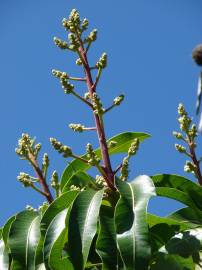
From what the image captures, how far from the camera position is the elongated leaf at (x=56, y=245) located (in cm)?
203

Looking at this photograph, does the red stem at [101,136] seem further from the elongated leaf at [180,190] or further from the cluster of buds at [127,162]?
the elongated leaf at [180,190]

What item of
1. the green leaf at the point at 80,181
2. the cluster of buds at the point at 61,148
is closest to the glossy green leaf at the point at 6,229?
the green leaf at the point at 80,181

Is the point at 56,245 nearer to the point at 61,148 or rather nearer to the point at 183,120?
the point at 61,148

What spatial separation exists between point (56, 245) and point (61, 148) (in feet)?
1.23

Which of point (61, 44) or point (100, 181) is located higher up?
point (61, 44)

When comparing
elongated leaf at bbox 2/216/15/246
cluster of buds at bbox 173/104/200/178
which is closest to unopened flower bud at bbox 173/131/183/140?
cluster of buds at bbox 173/104/200/178

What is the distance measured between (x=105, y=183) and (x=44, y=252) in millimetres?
381

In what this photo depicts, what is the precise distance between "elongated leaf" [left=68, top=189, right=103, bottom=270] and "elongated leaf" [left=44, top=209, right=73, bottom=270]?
0.05 m

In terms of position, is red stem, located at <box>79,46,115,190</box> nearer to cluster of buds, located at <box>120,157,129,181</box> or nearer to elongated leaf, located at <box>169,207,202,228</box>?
cluster of buds, located at <box>120,157,129,181</box>

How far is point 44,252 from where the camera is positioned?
6.67 feet

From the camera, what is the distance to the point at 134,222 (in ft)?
6.34

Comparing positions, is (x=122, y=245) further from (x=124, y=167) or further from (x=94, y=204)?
(x=124, y=167)

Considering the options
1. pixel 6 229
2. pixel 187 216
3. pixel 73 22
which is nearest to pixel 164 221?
pixel 187 216

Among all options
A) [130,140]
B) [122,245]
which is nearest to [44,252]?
[122,245]
